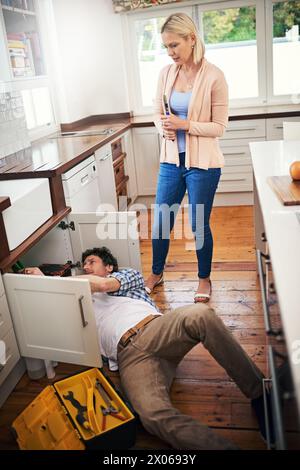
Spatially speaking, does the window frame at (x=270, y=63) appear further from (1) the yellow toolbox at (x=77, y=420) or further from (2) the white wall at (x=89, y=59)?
(1) the yellow toolbox at (x=77, y=420)

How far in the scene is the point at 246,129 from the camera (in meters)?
3.95

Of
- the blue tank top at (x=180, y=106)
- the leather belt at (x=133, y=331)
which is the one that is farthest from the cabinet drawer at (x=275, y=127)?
the leather belt at (x=133, y=331)

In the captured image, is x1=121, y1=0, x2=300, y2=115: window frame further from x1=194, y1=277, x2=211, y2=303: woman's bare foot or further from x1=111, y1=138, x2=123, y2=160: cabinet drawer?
x1=194, y1=277, x2=211, y2=303: woman's bare foot

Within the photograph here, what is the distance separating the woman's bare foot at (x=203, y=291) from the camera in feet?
8.24

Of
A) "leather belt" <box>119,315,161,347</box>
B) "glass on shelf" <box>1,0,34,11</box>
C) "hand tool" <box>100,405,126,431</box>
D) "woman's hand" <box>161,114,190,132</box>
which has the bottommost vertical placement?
"hand tool" <box>100,405,126,431</box>

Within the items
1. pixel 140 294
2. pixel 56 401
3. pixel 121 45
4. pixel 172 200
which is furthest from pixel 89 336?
pixel 121 45

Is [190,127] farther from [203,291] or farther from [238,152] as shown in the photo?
[238,152]

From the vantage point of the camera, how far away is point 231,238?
136 inches

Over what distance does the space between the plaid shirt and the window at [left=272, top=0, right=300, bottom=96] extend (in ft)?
9.30

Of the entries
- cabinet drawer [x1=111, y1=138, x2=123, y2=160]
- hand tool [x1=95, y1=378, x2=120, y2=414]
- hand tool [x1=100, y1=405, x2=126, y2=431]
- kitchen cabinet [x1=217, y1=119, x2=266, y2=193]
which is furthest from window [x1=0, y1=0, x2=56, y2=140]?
hand tool [x1=100, y1=405, x2=126, y2=431]

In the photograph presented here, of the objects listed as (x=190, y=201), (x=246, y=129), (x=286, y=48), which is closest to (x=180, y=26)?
(x=190, y=201)

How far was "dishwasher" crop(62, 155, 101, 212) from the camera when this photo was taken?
2521mm

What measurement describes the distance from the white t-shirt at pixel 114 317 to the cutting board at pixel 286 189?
0.67 meters
